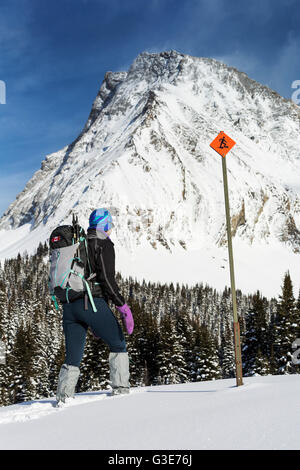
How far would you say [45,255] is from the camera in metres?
192

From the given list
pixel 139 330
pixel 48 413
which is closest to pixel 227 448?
pixel 48 413

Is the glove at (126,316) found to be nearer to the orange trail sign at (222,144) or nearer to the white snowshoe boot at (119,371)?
the white snowshoe boot at (119,371)

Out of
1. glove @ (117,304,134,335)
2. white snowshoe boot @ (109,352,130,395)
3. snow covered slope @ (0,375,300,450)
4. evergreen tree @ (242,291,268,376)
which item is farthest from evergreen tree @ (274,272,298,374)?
snow covered slope @ (0,375,300,450)

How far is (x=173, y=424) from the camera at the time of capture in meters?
4.06

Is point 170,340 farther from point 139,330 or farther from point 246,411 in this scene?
point 246,411

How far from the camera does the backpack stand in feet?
22.0

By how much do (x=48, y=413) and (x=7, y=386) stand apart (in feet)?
148

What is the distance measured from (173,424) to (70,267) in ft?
11.0

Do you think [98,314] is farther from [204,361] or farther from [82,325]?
[204,361]

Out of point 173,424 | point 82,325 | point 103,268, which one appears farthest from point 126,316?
point 173,424

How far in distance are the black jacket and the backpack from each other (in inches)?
3.9

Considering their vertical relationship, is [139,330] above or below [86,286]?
below

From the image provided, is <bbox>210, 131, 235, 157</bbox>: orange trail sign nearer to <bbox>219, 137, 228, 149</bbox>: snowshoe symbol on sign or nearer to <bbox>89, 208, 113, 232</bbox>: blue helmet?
<bbox>219, 137, 228, 149</bbox>: snowshoe symbol on sign

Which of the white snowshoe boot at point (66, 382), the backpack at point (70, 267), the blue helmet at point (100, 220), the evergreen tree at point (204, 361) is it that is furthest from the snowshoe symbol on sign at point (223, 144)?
the evergreen tree at point (204, 361)
